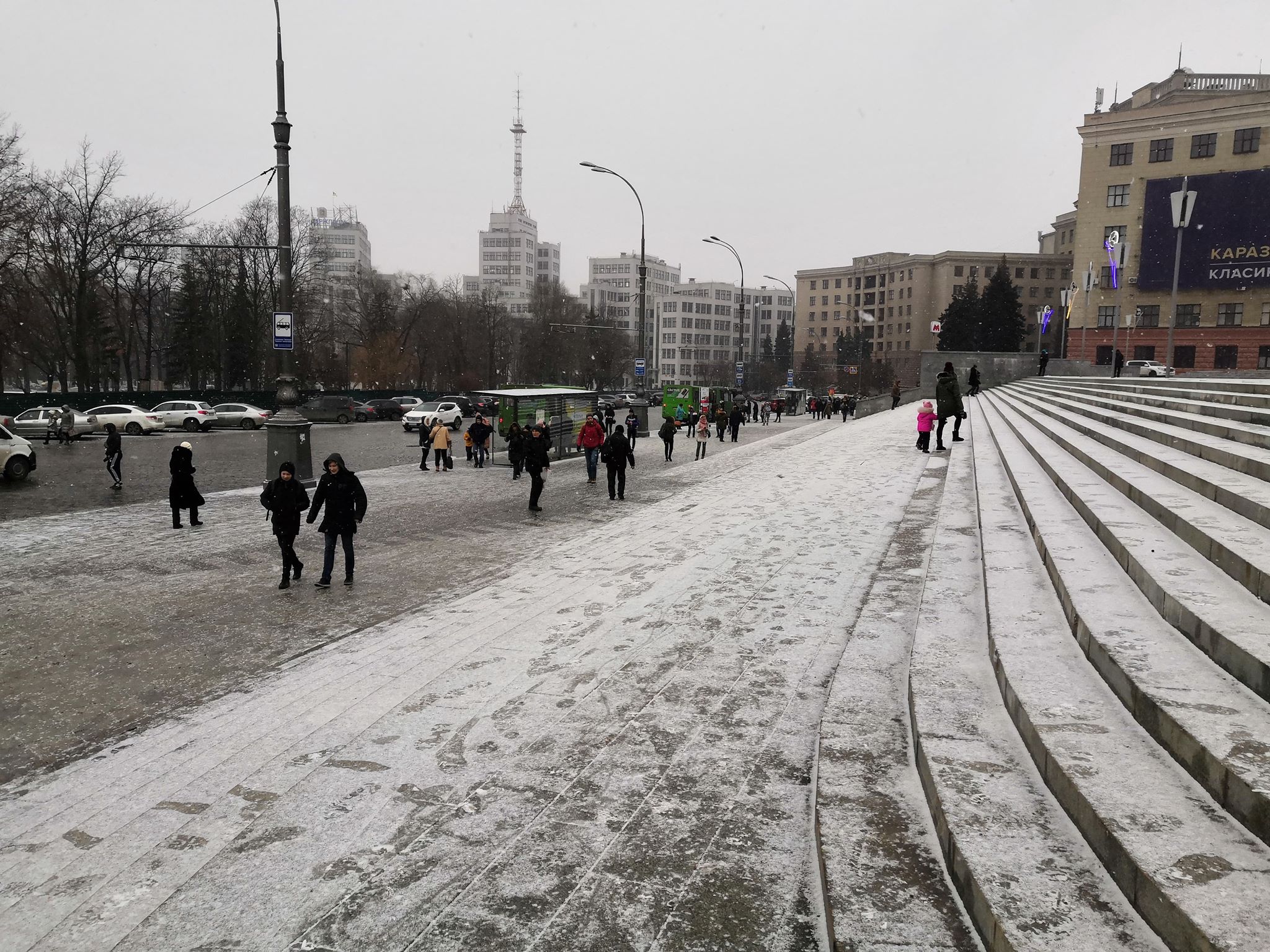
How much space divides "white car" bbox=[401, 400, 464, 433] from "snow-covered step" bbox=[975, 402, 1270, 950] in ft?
102

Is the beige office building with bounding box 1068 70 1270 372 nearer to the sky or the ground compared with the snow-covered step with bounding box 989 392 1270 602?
nearer to the sky

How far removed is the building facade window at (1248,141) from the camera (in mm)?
50719

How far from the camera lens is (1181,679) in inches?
148

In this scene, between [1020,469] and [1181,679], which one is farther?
[1020,469]

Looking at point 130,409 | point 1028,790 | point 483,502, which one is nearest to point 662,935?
point 1028,790

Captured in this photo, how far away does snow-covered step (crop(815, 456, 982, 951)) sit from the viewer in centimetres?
296

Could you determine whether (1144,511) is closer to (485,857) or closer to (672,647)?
(672,647)

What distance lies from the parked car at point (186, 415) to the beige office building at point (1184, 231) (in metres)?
48.7

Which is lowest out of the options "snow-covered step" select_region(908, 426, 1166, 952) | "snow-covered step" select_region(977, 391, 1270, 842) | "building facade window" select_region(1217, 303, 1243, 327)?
"snow-covered step" select_region(908, 426, 1166, 952)

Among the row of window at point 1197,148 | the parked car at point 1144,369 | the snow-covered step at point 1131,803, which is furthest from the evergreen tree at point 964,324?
the snow-covered step at point 1131,803

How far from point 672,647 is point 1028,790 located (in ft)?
11.0

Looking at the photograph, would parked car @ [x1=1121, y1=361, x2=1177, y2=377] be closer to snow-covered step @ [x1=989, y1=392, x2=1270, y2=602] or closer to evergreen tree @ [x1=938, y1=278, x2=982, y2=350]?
snow-covered step @ [x1=989, y1=392, x2=1270, y2=602]

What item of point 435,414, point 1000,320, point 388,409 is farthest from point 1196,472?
point 1000,320

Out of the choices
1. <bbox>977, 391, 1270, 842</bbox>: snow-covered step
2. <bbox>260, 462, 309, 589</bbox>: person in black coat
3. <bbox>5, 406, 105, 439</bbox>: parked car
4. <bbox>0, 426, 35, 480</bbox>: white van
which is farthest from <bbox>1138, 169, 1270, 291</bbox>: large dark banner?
<bbox>5, 406, 105, 439</bbox>: parked car
